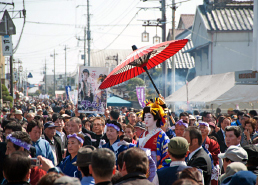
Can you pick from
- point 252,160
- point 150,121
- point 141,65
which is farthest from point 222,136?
point 252,160

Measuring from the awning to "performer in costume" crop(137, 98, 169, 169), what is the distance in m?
11.1

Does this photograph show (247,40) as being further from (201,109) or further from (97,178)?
(97,178)

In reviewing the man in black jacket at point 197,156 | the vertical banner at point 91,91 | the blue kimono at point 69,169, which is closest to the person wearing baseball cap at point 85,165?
the blue kimono at point 69,169

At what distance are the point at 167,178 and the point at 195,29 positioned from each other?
3043cm

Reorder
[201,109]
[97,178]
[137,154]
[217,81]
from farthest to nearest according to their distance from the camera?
[201,109] < [217,81] < [137,154] < [97,178]

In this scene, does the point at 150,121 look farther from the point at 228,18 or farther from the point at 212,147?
the point at 228,18

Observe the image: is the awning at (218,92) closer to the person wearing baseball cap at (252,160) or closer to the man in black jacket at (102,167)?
the person wearing baseball cap at (252,160)

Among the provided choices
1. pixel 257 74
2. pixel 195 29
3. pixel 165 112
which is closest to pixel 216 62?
pixel 195 29

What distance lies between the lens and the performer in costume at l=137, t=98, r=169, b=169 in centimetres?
526

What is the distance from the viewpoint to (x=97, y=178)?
335cm

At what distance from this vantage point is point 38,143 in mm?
6562

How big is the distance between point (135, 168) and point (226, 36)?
2736cm

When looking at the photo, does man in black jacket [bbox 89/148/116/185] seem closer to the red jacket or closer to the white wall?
the red jacket

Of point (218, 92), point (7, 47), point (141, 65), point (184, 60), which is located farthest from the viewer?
point (184, 60)
